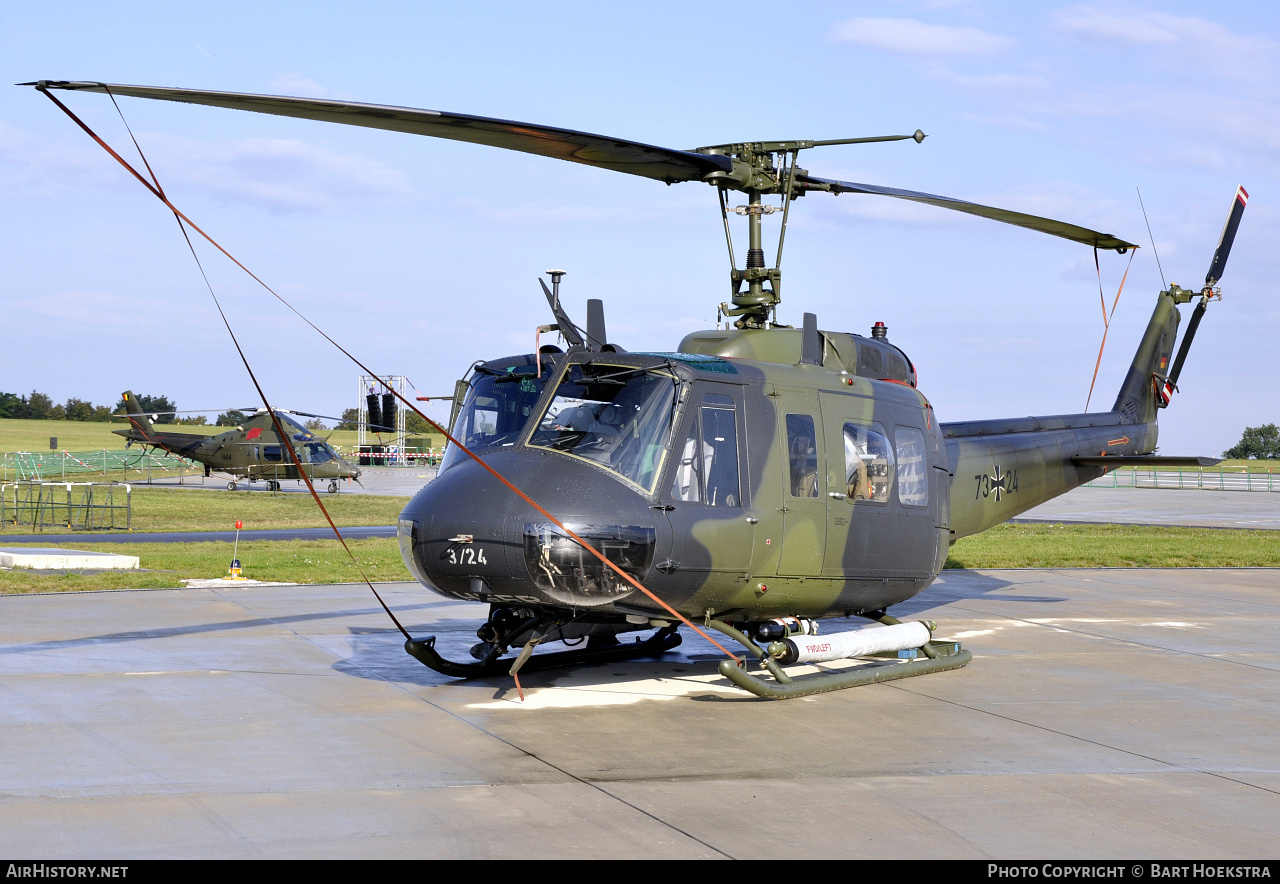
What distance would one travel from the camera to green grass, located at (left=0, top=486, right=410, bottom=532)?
31.1 meters

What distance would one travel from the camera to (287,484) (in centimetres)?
5053

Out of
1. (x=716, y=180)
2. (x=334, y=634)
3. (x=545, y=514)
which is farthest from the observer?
(x=334, y=634)

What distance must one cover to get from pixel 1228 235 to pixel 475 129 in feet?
45.5

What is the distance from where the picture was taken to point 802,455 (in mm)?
9867

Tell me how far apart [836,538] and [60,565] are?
1376 cm

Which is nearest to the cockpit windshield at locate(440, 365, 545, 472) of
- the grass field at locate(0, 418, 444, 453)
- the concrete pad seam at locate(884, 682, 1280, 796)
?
the concrete pad seam at locate(884, 682, 1280, 796)

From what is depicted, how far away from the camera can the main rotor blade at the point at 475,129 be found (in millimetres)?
5793

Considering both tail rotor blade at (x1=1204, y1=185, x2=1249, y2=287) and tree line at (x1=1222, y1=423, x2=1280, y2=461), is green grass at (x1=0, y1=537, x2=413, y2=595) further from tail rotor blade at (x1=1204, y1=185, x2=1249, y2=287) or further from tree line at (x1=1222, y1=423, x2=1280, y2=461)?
tree line at (x1=1222, y1=423, x2=1280, y2=461)

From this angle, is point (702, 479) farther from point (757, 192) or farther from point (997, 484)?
point (997, 484)

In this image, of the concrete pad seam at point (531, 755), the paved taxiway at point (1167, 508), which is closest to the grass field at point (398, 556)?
the paved taxiway at point (1167, 508)

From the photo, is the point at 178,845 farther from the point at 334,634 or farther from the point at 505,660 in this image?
the point at 334,634

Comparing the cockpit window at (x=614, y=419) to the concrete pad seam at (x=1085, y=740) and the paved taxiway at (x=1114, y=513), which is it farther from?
the paved taxiway at (x=1114, y=513)

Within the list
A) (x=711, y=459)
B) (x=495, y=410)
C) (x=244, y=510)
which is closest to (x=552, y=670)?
(x=495, y=410)
